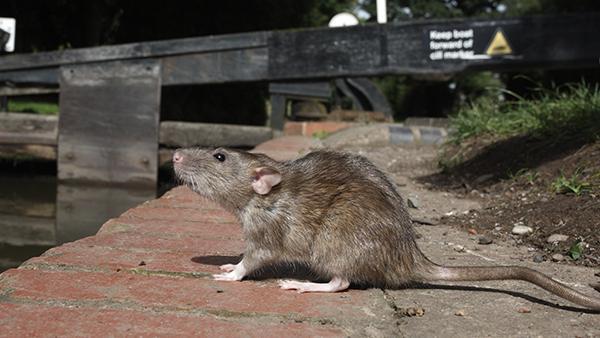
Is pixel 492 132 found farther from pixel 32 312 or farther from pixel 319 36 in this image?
pixel 32 312

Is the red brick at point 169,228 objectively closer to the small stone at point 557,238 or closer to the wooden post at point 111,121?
the small stone at point 557,238

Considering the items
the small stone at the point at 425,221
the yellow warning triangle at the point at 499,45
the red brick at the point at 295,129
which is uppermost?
the yellow warning triangle at the point at 499,45

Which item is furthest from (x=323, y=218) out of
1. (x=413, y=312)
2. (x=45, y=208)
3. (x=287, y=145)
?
(x=287, y=145)

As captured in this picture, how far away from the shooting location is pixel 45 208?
6.04 metres

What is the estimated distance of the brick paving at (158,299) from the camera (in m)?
2.00

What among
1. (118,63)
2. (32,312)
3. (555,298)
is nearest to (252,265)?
(32,312)

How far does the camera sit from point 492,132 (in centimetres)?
650

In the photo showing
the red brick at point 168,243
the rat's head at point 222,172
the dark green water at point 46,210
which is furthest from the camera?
the dark green water at point 46,210

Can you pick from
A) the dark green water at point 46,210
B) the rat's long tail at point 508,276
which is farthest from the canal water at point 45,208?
the rat's long tail at point 508,276

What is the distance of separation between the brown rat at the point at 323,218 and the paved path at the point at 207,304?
85mm

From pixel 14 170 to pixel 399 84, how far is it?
2453cm

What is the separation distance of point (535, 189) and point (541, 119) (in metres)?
1.63

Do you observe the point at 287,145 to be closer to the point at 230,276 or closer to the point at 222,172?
the point at 222,172

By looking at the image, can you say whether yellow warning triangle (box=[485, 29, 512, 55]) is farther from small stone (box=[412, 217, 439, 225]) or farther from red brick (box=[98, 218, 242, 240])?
red brick (box=[98, 218, 242, 240])
